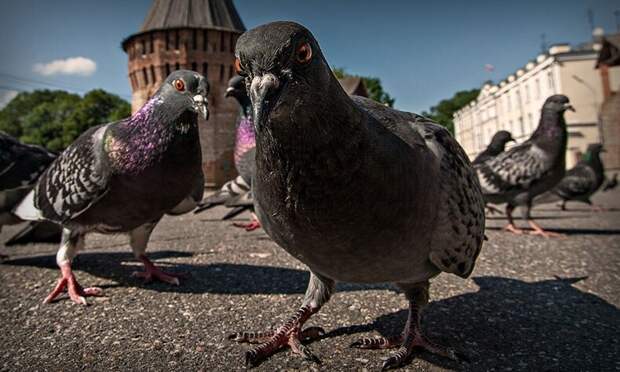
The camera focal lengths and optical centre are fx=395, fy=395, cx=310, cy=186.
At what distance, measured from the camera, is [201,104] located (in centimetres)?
339

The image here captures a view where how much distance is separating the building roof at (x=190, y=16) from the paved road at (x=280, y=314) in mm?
24793

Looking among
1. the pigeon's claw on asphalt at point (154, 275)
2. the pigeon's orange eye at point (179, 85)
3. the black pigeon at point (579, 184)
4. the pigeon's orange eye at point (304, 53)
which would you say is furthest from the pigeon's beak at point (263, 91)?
the black pigeon at point (579, 184)

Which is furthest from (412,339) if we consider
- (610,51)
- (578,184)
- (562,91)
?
(562,91)

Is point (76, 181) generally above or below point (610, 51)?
below

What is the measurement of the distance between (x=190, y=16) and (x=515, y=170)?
85.4 feet

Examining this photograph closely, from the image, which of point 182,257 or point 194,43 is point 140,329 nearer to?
point 182,257

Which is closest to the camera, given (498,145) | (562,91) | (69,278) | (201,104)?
(201,104)

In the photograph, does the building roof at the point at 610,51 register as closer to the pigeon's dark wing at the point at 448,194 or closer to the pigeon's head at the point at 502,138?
the pigeon's head at the point at 502,138

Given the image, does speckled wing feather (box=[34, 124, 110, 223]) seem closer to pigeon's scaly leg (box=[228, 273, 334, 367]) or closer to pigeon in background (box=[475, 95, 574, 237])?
pigeon's scaly leg (box=[228, 273, 334, 367])

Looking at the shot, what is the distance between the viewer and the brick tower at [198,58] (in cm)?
2588

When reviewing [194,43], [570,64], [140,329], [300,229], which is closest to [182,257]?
[140,329]

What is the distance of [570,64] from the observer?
32625 mm

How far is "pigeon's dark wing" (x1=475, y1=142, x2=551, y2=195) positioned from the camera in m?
6.56

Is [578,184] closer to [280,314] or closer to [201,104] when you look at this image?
[280,314]
